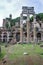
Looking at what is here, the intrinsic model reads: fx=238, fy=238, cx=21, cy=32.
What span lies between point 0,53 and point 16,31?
34.8 meters

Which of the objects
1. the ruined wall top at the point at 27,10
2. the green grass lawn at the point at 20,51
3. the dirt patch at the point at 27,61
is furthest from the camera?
the ruined wall top at the point at 27,10

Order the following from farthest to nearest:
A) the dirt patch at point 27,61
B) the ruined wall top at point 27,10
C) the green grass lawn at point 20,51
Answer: the ruined wall top at point 27,10
the green grass lawn at point 20,51
the dirt patch at point 27,61

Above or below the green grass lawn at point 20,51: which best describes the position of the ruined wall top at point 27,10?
above

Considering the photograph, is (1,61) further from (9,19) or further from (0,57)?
(9,19)

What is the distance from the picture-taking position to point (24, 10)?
5312 centimetres

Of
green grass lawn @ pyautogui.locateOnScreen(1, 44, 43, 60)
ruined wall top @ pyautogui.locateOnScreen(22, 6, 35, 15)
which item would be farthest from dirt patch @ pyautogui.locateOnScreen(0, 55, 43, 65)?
ruined wall top @ pyautogui.locateOnScreen(22, 6, 35, 15)

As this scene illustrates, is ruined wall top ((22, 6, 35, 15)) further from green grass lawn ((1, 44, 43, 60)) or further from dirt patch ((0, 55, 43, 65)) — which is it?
dirt patch ((0, 55, 43, 65))

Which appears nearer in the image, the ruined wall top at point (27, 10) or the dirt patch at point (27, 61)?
the dirt patch at point (27, 61)

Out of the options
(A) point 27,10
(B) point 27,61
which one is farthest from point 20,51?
(A) point 27,10

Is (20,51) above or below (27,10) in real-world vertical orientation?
below

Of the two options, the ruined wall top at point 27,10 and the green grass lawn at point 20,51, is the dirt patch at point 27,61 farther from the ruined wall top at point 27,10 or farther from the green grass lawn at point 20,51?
the ruined wall top at point 27,10

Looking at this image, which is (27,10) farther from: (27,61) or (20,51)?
(27,61)

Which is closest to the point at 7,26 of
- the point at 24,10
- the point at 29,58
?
the point at 24,10

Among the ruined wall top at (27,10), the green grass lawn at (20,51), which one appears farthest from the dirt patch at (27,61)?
the ruined wall top at (27,10)
